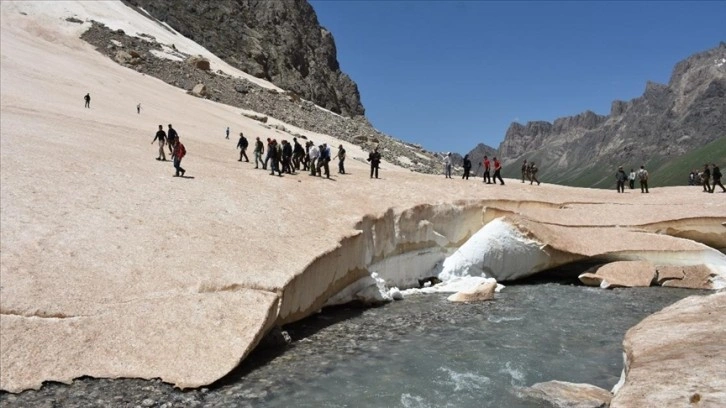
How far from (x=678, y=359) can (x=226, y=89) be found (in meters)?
70.4

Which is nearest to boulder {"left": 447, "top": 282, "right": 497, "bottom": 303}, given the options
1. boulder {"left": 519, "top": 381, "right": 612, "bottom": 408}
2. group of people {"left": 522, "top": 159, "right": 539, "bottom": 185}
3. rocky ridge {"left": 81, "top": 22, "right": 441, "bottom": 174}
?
boulder {"left": 519, "top": 381, "right": 612, "bottom": 408}

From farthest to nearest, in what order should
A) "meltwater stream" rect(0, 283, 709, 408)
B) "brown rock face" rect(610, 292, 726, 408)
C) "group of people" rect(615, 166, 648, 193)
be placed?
1. "group of people" rect(615, 166, 648, 193)
2. "meltwater stream" rect(0, 283, 709, 408)
3. "brown rock face" rect(610, 292, 726, 408)

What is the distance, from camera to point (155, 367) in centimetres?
1102

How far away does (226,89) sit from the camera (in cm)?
7275

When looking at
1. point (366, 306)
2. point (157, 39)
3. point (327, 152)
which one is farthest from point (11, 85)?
point (157, 39)

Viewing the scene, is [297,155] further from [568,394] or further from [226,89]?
[226,89]

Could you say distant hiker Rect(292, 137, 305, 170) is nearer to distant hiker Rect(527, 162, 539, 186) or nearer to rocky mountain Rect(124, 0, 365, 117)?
distant hiker Rect(527, 162, 539, 186)

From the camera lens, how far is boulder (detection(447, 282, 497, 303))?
20047 mm

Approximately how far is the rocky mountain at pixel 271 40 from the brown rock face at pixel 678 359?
92.9m

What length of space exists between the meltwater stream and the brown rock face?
2.43m

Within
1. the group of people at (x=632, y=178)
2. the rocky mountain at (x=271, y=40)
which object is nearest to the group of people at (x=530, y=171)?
the group of people at (x=632, y=178)

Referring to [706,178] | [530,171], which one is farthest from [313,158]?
[706,178]

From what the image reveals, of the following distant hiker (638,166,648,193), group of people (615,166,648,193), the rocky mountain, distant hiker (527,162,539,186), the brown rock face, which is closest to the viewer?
the brown rock face

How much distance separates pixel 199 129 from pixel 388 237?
26275mm
